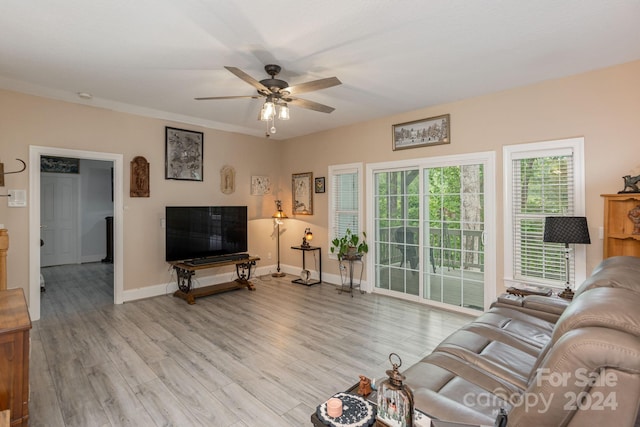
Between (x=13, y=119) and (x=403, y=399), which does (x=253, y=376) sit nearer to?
(x=403, y=399)

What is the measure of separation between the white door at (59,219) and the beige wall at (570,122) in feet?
24.9

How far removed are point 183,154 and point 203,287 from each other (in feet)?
7.19

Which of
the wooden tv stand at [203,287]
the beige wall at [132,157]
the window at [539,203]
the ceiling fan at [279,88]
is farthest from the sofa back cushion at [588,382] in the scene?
the beige wall at [132,157]

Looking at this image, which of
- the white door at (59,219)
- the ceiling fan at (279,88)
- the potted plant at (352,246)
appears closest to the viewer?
the ceiling fan at (279,88)

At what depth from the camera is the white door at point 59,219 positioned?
284 inches

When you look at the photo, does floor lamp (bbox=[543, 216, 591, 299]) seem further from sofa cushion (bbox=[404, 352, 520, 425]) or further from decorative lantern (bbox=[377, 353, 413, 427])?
decorative lantern (bbox=[377, 353, 413, 427])

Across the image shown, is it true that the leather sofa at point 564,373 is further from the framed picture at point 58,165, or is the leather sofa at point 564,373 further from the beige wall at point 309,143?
the framed picture at point 58,165

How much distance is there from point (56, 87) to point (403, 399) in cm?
473

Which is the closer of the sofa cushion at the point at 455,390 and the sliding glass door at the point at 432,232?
the sofa cushion at the point at 455,390

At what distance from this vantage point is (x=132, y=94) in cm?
395

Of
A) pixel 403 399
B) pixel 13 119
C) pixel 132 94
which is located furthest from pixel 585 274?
pixel 13 119

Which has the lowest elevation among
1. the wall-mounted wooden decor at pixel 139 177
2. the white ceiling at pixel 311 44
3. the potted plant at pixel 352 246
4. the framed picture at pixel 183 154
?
the potted plant at pixel 352 246

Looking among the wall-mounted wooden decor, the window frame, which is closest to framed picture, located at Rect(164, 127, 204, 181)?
the wall-mounted wooden decor

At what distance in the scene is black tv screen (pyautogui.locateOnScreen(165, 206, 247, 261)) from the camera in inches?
188
